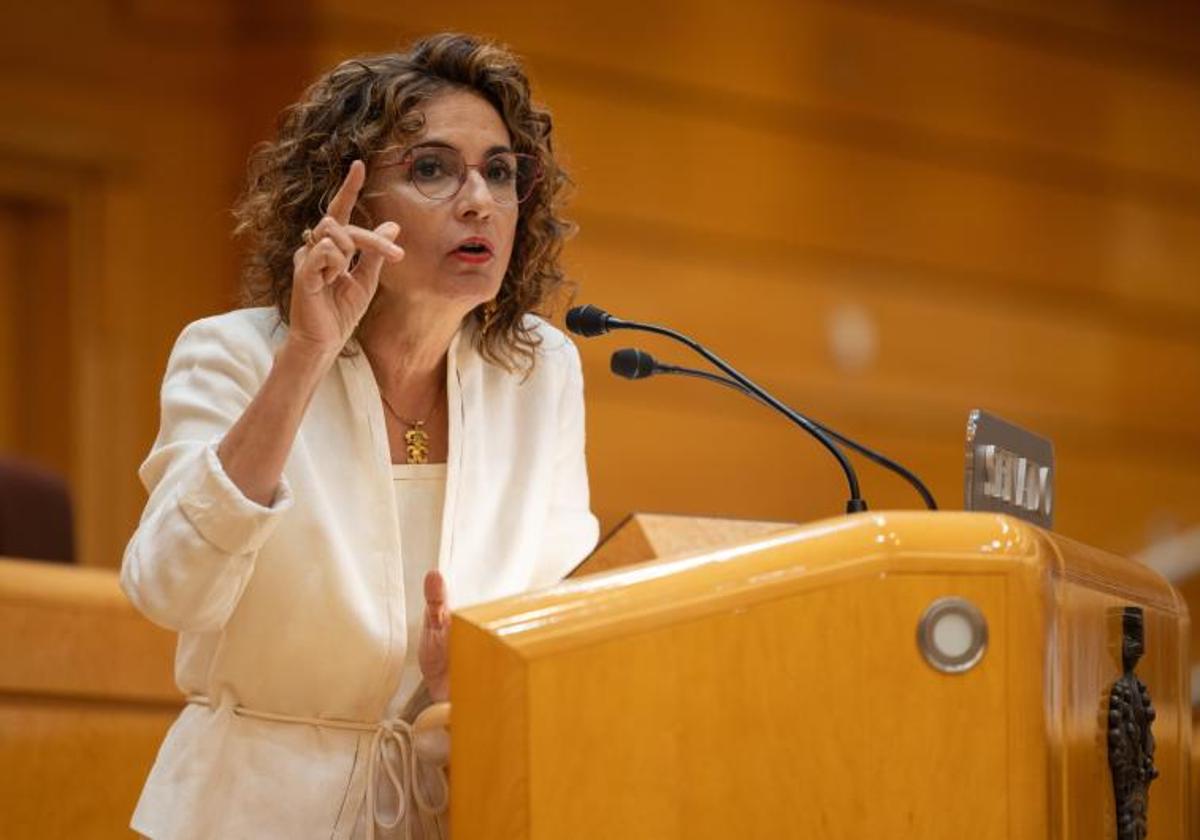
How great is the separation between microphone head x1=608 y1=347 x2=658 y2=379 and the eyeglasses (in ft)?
0.70

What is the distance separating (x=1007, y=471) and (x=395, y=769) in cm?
67

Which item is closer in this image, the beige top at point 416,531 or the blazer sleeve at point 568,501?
the beige top at point 416,531

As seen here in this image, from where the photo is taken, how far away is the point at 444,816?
1952 mm

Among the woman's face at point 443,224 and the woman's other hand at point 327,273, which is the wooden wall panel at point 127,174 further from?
the woman's other hand at point 327,273

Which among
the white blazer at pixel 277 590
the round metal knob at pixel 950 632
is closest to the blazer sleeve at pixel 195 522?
the white blazer at pixel 277 590

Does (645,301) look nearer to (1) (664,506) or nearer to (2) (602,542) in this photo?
(1) (664,506)

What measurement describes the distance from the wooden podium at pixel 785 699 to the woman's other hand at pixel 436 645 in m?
0.30

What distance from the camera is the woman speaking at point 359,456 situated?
1.84 meters

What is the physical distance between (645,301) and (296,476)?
3.65 metres

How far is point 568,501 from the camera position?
229 centimetres

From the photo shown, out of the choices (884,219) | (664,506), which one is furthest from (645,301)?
(884,219)

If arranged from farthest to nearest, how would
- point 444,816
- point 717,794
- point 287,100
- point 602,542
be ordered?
point 287,100 → point 602,542 → point 444,816 → point 717,794

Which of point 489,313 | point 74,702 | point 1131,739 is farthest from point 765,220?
point 1131,739

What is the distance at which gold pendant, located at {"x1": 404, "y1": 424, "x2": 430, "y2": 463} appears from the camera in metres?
2.14
